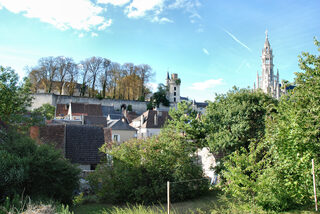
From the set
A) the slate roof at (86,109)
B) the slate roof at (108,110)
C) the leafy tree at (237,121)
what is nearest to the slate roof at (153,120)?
the slate roof at (86,109)

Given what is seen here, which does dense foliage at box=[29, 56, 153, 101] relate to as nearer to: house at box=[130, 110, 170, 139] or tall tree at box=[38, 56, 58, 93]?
tall tree at box=[38, 56, 58, 93]

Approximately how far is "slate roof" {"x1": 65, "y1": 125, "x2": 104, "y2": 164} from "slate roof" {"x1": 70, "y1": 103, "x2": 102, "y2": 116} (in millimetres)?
35157

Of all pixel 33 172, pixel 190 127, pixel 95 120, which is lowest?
pixel 33 172

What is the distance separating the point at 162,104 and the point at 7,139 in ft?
200

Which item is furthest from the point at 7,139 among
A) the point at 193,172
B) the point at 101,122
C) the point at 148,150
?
the point at 101,122

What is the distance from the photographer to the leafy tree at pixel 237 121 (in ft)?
50.4

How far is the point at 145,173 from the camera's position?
13828mm

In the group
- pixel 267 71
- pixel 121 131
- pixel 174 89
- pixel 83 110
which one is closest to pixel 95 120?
pixel 121 131

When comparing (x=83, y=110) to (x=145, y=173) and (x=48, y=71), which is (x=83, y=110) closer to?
(x=48, y=71)

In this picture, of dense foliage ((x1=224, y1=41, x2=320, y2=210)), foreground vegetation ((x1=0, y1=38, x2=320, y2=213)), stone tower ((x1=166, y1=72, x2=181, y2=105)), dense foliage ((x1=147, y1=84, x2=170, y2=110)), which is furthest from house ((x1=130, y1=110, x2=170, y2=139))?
dense foliage ((x1=224, y1=41, x2=320, y2=210))

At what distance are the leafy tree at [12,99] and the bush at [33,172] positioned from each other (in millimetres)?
7374

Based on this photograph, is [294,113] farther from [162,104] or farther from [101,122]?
[162,104]

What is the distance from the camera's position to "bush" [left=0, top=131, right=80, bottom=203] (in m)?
8.58

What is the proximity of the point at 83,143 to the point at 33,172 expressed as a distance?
1029cm
